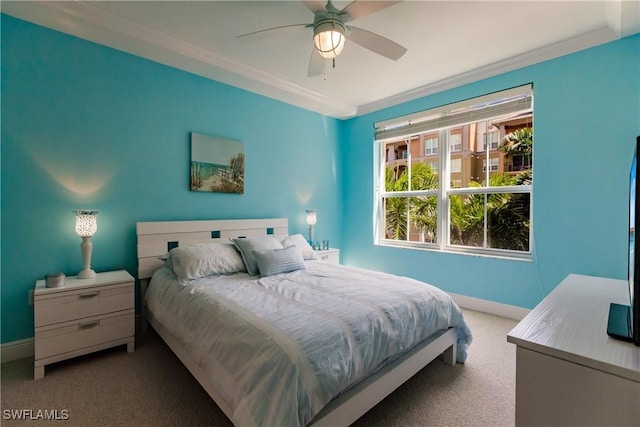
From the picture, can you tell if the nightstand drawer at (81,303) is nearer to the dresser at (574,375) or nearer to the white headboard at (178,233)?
the white headboard at (178,233)

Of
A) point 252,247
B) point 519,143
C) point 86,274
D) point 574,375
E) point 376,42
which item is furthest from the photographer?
point 519,143

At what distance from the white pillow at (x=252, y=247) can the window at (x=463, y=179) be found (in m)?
1.94

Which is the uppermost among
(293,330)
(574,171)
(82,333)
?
(574,171)

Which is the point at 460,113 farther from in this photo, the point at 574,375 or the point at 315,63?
the point at 574,375

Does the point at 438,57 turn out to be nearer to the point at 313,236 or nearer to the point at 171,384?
the point at 313,236

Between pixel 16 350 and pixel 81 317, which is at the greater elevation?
pixel 81 317

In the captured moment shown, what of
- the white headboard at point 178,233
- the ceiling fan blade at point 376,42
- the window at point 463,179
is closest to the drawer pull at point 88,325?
the white headboard at point 178,233

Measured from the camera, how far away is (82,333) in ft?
7.06

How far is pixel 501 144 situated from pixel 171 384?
3.88 m

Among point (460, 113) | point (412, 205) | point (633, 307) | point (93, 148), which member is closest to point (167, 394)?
point (93, 148)

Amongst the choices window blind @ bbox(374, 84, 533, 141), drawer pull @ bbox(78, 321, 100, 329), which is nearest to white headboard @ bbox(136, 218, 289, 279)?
drawer pull @ bbox(78, 321, 100, 329)

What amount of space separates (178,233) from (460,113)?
3.45 metres

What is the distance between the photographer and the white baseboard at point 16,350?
7.22 feet

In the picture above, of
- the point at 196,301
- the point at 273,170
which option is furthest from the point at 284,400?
the point at 273,170
